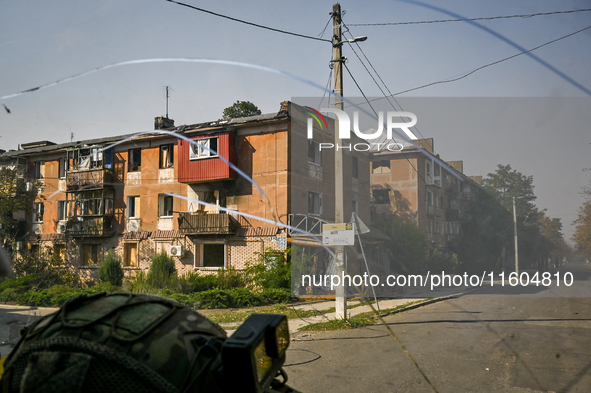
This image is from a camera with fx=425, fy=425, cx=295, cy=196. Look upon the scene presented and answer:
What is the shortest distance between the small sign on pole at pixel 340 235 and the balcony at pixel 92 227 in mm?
16836

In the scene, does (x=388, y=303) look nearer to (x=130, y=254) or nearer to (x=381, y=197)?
(x=381, y=197)

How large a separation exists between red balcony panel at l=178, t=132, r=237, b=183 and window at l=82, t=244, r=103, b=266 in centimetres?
743

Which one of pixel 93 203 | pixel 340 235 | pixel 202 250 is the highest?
pixel 93 203

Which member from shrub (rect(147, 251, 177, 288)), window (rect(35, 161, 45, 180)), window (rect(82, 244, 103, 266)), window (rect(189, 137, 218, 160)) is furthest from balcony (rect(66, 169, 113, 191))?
shrub (rect(147, 251, 177, 288))

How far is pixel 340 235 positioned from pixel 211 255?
1202cm

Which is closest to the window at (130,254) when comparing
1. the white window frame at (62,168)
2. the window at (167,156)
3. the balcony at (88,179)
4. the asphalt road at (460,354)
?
the balcony at (88,179)

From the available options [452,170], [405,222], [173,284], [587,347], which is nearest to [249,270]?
[173,284]

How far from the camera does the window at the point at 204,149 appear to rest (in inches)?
776

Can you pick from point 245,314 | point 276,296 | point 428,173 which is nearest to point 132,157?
point 276,296

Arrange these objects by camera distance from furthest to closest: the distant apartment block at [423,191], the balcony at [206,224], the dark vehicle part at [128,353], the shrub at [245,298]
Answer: the balcony at [206,224] < the shrub at [245,298] < the distant apartment block at [423,191] < the dark vehicle part at [128,353]

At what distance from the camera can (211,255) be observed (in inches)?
837

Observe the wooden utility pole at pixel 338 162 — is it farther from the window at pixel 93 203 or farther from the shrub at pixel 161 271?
the window at pixel 93 203

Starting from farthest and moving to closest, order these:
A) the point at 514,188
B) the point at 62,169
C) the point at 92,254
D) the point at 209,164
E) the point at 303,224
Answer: the point at 62,169
the point at 92,254
the point at 209,164
the point at 303,224
the point at 514,188

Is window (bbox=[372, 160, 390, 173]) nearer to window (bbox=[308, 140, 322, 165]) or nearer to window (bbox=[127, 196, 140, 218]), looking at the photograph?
window (bbox=[308, 140, 322, 165])
